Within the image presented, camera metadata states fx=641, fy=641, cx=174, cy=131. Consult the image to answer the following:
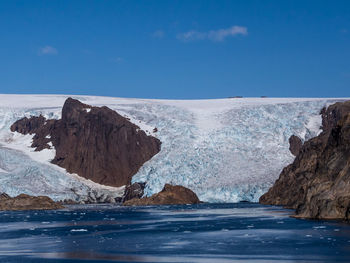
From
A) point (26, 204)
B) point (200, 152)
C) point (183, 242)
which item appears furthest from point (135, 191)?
point (183, 242)

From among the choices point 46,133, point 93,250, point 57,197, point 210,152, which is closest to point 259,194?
point 210,152

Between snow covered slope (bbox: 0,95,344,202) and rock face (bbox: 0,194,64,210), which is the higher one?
snow covered slope (bbox: 0,95,344,202)

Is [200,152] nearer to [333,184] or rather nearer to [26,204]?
[26,204]

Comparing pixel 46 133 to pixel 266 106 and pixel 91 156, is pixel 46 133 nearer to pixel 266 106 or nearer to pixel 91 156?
pixel 91 156

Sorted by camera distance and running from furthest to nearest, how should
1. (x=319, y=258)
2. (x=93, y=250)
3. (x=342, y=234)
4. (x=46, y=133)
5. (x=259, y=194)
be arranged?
(x=46, y=133), (x=259, y=194), (x=342, y=234), (x=93, y=250), (x=319, y=258)

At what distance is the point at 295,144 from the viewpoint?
8412 cm

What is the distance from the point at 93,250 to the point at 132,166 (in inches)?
2602

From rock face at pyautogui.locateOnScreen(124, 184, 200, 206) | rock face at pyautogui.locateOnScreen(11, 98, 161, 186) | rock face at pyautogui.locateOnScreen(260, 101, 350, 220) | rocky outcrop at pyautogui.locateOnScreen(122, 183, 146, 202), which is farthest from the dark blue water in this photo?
rock face at pyautogui.locateOnScreen(11, 98, 161, 186)

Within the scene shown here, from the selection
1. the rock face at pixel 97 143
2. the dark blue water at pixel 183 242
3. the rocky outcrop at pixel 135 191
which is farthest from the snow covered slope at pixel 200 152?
the dark blue water at pixel 183 242

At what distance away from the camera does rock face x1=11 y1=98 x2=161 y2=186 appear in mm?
89500

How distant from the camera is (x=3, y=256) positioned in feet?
75.7

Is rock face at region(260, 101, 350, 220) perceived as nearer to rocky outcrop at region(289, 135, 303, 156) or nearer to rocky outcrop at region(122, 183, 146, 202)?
rocky outcrop at region(122, 183, 146, 202)

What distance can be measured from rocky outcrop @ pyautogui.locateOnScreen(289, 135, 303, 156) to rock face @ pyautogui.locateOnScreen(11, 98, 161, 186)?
17779mm

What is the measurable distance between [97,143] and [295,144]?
92.5 feet
